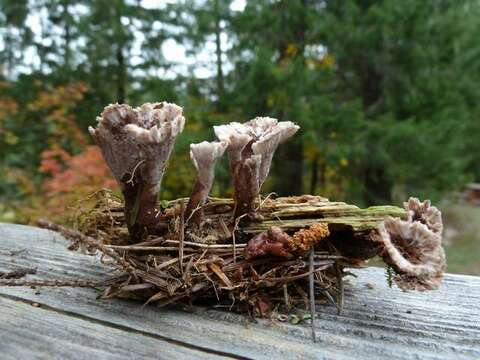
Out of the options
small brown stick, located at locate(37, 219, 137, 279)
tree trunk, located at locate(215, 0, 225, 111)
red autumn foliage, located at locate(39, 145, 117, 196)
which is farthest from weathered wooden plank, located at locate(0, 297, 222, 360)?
tree trunk, located at locate(215, 0, 225, 111)

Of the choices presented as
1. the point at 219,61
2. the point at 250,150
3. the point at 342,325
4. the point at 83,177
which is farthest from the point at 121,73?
the point at 342,325

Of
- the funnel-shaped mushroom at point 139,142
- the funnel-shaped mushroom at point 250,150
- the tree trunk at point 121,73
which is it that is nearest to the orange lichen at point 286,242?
the funnel-shaped mushroom at point 250,150

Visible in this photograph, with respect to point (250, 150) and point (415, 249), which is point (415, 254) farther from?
point (250, 150)

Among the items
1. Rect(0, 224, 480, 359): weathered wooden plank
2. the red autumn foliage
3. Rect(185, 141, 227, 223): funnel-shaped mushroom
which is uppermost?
the red autumn foliage

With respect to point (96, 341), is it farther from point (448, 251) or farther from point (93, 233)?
point (448, 251)

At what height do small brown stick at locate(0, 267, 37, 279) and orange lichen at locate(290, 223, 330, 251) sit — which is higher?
orange lichen at locate(290, 223, 330, 251)

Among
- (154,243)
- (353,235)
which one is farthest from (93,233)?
(353,235)

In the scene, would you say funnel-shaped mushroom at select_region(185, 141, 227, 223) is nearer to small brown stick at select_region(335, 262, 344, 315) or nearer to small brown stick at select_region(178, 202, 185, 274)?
small brown stick at select_region(178, 202, 185, 274)
